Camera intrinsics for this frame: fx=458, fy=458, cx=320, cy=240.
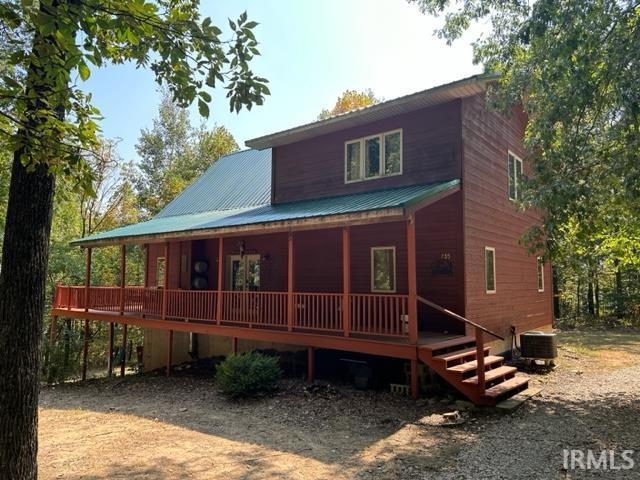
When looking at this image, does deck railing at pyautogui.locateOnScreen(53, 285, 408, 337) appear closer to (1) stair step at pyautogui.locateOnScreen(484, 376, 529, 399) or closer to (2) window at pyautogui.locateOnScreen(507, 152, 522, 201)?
(1) stair step at pyautogui.locateOnScreen(484, 376, 529, 399)

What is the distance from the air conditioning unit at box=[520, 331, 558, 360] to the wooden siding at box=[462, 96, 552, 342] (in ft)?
2.75

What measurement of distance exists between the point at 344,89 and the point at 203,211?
74.5 feet

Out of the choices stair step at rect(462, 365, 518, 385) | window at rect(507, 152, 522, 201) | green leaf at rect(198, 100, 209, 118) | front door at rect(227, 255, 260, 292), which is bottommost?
stair step at rect(462, 365, 518, 385)

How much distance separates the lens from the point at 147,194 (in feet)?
122

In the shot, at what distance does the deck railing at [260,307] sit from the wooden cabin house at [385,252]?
53 mm

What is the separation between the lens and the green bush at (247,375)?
954cm

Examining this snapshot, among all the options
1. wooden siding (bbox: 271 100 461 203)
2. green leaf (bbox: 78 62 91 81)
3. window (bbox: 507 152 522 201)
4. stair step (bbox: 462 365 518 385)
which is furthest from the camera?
window (bbox: 507 152 522 201)

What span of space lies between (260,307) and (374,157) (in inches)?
197

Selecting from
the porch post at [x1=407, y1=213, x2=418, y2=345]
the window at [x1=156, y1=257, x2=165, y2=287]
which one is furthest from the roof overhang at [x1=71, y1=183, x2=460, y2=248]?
the window at [x1=156, y1=257, x2=165, y2=287]

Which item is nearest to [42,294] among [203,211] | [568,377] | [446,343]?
[446,343]

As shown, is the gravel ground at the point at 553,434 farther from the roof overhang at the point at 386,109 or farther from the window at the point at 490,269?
the roof overhang at the point at 386,109

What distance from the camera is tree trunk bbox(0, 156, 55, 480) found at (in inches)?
174

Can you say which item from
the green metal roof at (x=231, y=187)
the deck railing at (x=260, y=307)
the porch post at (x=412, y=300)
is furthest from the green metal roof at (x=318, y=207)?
the deck railing at (x=260, y=307)

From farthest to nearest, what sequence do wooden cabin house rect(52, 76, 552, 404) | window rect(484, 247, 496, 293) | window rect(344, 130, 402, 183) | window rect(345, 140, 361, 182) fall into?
window rect(345, 140, 361, 182)
window rect(344, 130, 402, 183)
window rect(484, 247, 496, 293)
wooden cabin house rect(52, 76, 552, 404)
